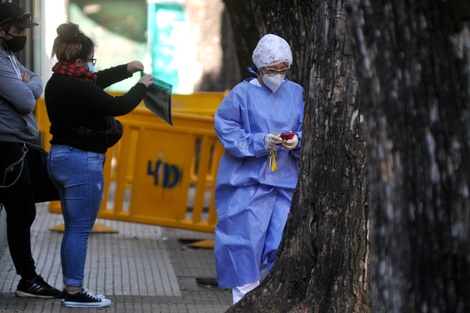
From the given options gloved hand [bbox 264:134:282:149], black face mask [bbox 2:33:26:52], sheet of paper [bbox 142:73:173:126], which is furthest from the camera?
sheet of paper [bbox 142:73:173:126]


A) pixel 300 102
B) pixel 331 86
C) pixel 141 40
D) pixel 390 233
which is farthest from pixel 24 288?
pixel 141 40

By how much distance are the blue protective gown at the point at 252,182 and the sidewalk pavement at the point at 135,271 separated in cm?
66

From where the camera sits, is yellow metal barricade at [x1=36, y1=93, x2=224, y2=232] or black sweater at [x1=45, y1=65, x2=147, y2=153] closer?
black sweater at [x1=45, y1=65, x2=147, y2=153]

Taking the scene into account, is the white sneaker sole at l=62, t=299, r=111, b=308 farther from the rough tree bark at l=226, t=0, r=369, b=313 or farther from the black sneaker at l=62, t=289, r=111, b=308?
the rough tree bark at l=226, t=0, r=369, b=313

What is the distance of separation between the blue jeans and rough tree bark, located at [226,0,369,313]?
4.25 feet

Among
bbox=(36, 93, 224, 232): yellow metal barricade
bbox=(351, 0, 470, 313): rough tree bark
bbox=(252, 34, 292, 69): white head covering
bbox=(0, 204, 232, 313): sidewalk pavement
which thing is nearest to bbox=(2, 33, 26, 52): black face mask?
bbox=(252, 34, 292, 69): white head covering

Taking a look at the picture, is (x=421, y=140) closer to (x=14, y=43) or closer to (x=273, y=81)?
(x=273, y=81)

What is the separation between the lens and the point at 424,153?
125 inches

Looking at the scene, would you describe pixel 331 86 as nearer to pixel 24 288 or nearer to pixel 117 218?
pixel 24 288

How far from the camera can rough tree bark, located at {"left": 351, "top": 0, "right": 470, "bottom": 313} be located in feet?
10.3

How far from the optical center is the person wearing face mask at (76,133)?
6629 millimetres

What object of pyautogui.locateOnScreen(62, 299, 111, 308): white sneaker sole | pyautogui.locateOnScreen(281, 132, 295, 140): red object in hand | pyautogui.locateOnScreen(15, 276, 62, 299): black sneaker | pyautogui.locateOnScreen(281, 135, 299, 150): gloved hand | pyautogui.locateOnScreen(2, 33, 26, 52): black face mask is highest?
pyautogui.locateOnScreen(2, 33, 26, 52): black face mask

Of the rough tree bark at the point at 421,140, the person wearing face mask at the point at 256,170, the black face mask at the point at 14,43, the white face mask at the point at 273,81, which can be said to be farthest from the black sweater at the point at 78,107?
the rough tree bark at the point at 421,140

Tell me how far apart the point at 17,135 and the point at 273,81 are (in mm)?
1529
